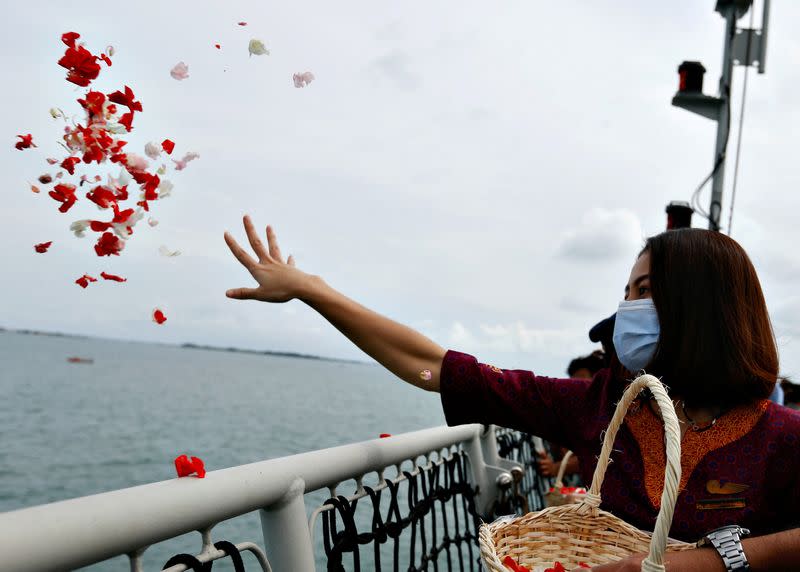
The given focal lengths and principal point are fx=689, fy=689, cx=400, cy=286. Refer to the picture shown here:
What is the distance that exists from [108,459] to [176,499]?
2894cm

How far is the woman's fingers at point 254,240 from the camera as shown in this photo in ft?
6.26

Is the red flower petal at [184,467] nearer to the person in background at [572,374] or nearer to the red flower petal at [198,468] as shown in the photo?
the red flower petal at [198,468]

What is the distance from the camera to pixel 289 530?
58.7 inches

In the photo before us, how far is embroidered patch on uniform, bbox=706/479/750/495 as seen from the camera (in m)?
1.67

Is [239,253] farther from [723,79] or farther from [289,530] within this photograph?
[723,79]

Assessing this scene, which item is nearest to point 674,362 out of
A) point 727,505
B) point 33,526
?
point 727,505

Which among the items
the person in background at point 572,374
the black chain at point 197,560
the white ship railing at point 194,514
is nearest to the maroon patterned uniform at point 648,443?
the white ship railing at point 194,514

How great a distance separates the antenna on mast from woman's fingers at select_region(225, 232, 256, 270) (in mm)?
4398

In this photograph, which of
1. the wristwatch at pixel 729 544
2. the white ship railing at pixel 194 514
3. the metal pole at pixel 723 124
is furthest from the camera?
the metal pole at pixel 723 124

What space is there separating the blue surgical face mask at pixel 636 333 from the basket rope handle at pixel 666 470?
0.23 meters

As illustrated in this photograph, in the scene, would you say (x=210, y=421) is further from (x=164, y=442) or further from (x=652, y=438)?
(x=652, y=438)

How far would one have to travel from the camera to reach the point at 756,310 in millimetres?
1808

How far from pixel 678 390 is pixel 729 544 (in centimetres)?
44

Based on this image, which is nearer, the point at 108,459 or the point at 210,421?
the point at 108,459
